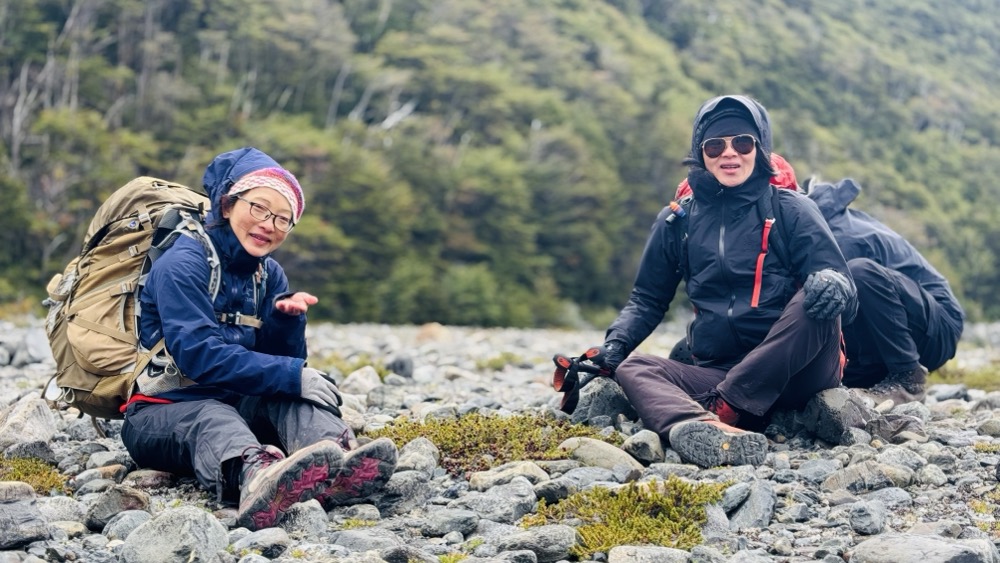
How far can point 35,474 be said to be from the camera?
5797 millimetres

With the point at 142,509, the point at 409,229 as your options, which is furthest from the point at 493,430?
the point at 409,229

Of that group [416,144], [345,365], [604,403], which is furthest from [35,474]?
[416,144]

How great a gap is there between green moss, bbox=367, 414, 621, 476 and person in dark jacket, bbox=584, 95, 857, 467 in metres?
0.54

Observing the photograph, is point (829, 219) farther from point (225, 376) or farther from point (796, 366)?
point (225, 376)

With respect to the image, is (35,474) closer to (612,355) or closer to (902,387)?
(612,355)

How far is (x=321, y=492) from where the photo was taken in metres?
4.92

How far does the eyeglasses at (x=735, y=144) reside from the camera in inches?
261

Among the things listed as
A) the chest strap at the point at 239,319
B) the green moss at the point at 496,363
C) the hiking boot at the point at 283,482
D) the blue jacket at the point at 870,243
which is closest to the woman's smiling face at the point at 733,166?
the blue jacket at the point at 870,243

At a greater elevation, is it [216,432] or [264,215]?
[264,215]

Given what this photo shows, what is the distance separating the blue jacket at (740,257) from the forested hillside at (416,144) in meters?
28.7

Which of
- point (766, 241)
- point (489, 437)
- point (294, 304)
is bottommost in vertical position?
point (489, 437)

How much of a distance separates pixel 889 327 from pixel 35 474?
5726 millimetres

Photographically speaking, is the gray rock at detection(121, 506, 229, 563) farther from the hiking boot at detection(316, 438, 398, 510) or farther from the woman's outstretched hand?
the woman's outstretched hand

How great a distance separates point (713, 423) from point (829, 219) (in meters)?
2.97
